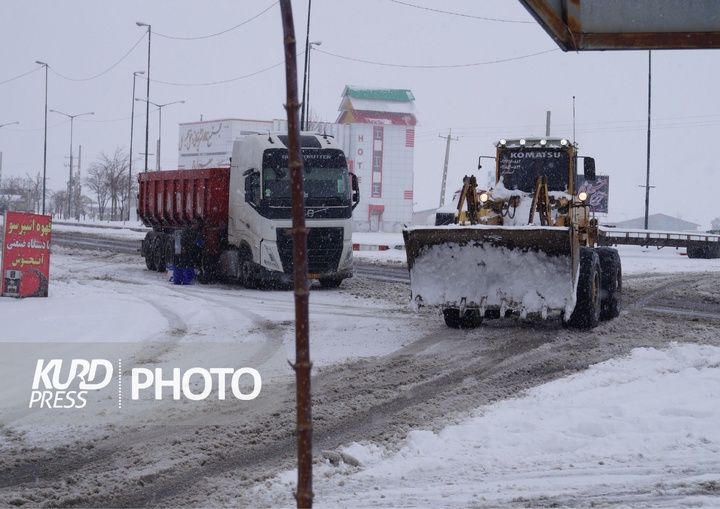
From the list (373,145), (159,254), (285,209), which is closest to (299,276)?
(285,209)

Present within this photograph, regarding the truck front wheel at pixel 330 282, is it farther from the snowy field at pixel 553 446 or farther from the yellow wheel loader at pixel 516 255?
the snowy field at pixel 553 446

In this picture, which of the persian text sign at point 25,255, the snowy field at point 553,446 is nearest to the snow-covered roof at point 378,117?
the persian text sign at point 25,255

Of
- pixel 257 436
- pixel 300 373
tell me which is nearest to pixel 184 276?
pixel 257 436

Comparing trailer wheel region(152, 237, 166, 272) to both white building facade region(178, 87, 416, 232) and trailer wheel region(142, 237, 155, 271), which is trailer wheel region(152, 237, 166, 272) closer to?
trailer wheel region(142, 237, 155, 271)

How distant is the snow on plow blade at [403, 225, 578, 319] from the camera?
38.8 ft

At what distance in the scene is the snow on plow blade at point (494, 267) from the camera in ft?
38.8

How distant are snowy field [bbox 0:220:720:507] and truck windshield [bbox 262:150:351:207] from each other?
7413 mm

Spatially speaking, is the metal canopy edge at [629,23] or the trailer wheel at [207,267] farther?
the trailer wheel at [207,267]

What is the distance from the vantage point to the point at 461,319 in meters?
13.5

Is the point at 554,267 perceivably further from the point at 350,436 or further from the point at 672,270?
the point at 672,270

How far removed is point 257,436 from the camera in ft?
23.3

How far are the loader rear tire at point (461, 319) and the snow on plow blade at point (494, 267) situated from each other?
91 centimetres

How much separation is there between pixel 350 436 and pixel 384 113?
88.3 meters

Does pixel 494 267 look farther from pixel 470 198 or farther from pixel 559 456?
pixel 559 456
